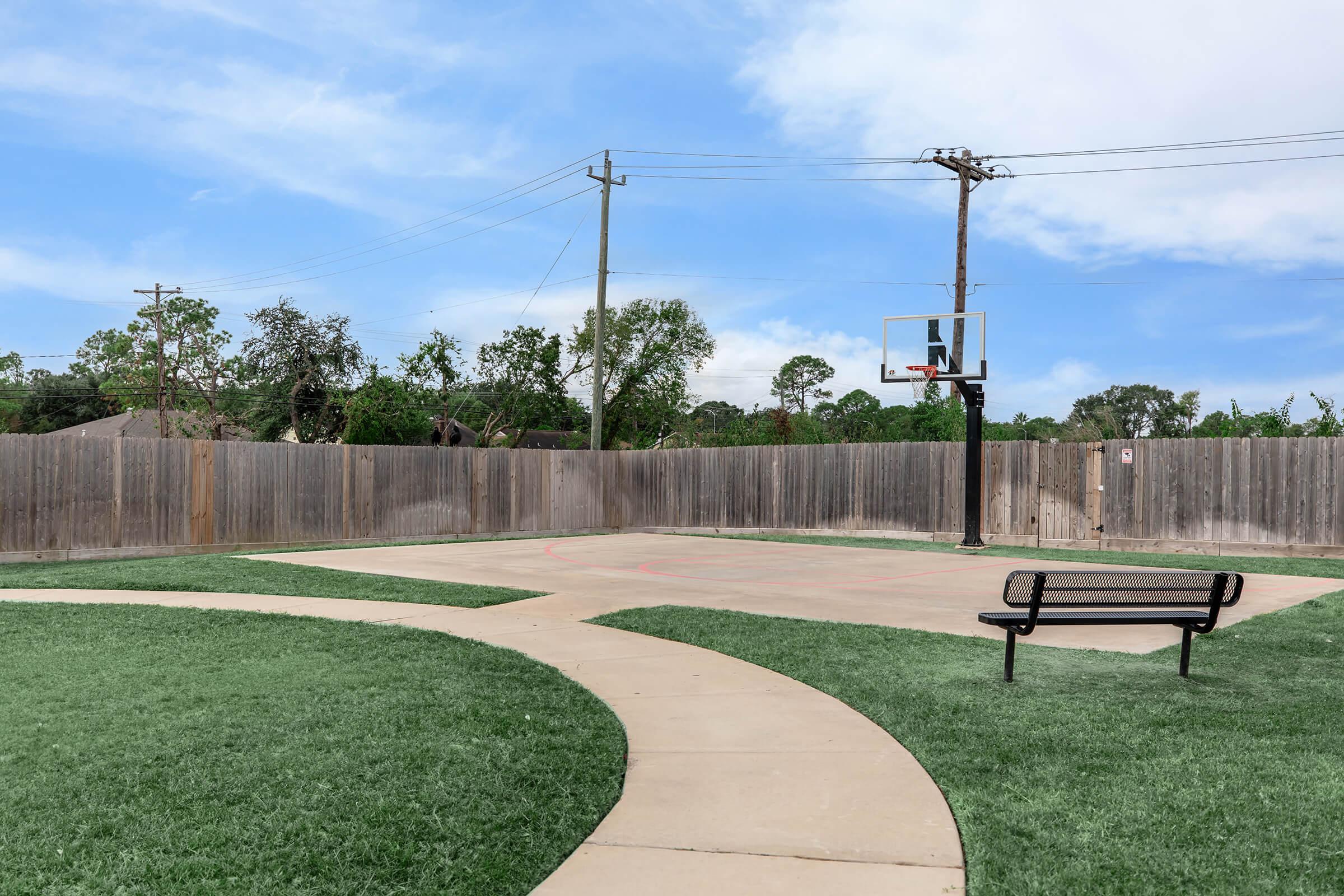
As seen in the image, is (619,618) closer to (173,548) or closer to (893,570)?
(893,570)

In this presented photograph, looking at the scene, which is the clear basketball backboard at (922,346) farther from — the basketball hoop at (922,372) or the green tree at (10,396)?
the green tree at (10,396)

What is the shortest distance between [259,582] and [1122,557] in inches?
509

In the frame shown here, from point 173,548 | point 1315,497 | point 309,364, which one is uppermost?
point 309,364

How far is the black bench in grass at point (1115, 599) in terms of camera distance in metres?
6.18

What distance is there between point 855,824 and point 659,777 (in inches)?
37.4

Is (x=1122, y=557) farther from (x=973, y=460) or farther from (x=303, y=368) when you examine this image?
(x=303, y=368)

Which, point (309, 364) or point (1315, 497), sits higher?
point (309, 364)

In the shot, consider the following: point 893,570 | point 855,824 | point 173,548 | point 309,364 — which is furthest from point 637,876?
point 309,364

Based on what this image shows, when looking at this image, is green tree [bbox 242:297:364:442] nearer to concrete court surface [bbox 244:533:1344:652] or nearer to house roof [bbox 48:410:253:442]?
house roof [bbox 48:410:253:442]

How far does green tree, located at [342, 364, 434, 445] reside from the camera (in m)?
39.2

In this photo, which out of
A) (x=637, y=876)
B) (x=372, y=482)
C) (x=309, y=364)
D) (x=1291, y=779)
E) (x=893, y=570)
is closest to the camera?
(x=637, y=876)

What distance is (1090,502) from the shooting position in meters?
18.2

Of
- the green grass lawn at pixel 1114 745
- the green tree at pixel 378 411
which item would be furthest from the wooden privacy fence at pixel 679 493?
the green tree at pixel 378 411

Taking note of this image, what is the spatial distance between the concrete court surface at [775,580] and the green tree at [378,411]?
22020 millimetres
